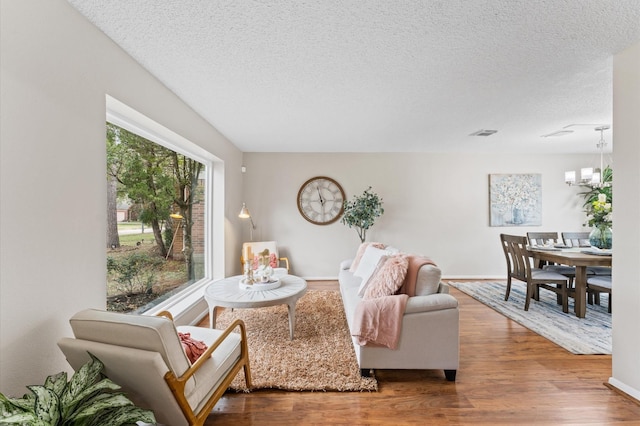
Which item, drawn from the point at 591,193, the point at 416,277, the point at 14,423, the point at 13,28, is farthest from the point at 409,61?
the point at 591,193

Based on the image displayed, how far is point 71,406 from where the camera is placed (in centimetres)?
107

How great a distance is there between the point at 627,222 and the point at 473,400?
164 cm

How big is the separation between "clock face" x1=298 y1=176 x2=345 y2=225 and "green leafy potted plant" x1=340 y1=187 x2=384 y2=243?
0.32 metres

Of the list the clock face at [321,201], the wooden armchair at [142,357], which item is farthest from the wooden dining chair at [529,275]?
the wooden armchair at [142,357]

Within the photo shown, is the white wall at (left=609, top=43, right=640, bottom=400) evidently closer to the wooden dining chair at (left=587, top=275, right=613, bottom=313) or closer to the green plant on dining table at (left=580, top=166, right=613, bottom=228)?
the wooden dining chair at (left=587, top=275, right=613, bottom=313)

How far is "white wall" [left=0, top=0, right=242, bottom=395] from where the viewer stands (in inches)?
48.4

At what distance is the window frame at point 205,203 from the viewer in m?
2.27

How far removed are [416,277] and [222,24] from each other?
2.24 m

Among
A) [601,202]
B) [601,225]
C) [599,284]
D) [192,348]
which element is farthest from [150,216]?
[601,225]

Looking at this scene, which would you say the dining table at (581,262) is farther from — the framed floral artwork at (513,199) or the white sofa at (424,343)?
the white sofa at (424,343)

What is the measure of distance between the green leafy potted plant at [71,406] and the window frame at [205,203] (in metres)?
1.63

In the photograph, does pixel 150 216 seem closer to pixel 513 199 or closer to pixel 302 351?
pixel 302 351

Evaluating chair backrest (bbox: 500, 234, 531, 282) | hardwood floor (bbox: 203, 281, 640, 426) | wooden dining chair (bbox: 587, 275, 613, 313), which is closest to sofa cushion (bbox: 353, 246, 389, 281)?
hardwood floor (bbox: 203, 281, 640, 426)

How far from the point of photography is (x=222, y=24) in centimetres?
164
